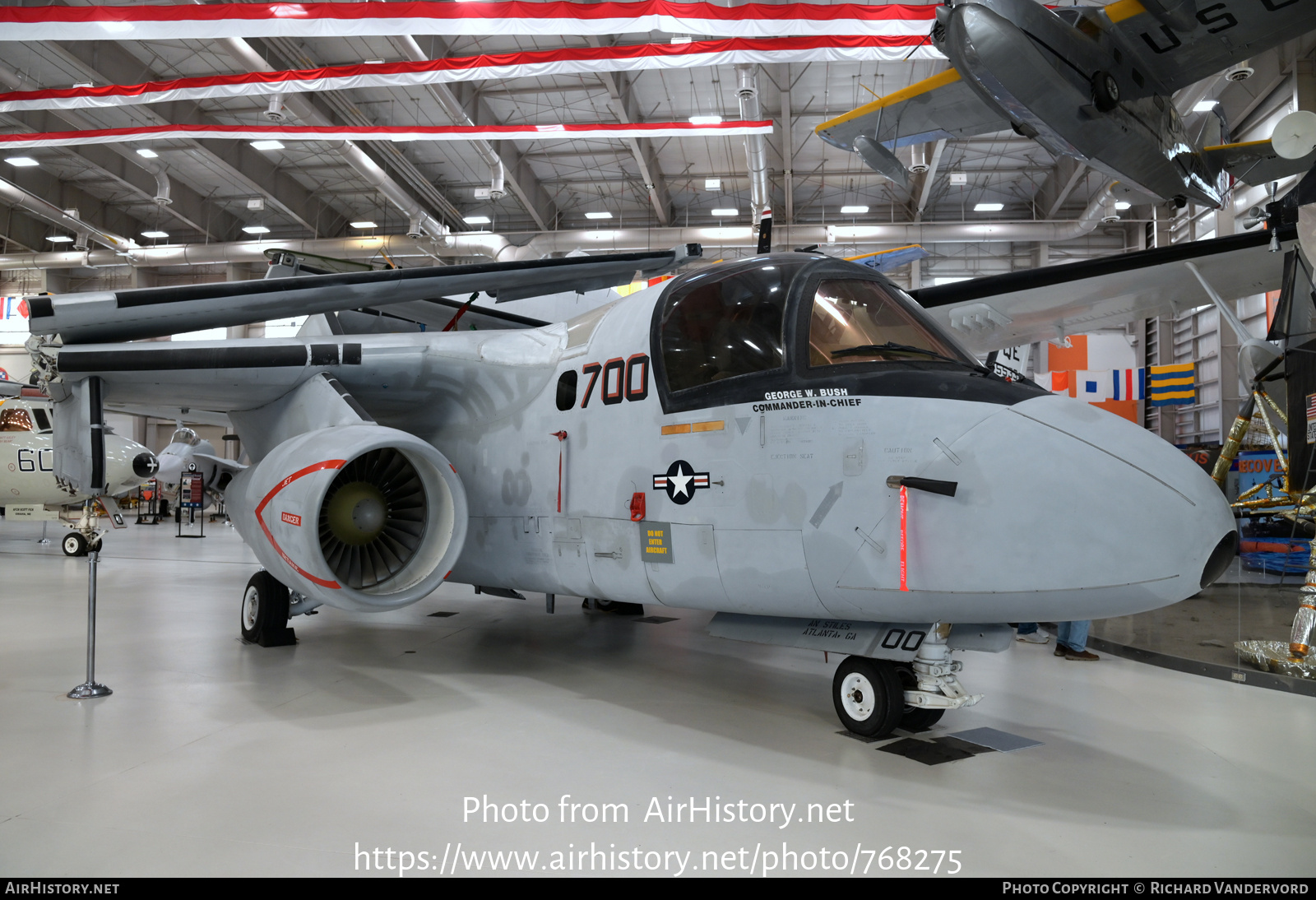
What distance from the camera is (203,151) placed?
2122 centimetres

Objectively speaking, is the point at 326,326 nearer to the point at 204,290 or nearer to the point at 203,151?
the point at 204,290

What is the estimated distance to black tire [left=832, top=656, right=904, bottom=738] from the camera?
4242 millimetres

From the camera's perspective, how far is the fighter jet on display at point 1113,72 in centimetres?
734

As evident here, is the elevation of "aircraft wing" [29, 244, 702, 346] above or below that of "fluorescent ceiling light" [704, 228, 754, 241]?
below

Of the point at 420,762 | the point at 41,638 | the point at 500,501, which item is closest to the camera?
the point at 420,762

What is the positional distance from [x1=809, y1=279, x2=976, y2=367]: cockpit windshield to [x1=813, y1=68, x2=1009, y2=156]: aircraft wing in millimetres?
6854

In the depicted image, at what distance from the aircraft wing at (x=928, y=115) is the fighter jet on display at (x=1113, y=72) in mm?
30

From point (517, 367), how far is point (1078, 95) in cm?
650

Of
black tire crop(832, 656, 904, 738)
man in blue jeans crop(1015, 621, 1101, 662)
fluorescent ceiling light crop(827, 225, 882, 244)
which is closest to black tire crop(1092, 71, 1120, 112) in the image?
man in blue jeans crop(1015, 621, 1101, 662)

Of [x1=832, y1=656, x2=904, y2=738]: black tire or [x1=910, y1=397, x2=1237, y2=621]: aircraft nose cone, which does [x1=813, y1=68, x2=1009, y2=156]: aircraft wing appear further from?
[x1=832, y1=656, x2=904, y2=738]: black tire

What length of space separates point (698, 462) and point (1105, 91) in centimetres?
685

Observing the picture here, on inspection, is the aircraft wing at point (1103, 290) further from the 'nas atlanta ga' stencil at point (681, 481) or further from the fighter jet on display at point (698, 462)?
the 'nas atlanta ga' stencil at point (681, 481)

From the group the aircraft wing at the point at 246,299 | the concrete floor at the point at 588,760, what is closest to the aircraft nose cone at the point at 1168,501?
the concrete floor at the point at 588,760
